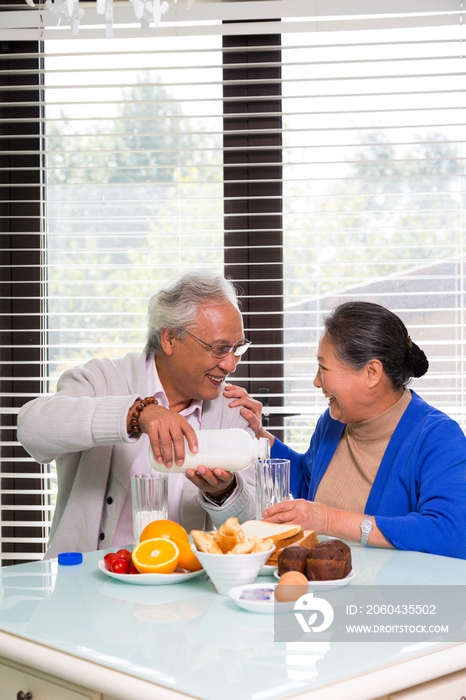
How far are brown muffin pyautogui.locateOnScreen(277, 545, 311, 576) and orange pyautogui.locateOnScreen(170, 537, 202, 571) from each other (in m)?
0.16

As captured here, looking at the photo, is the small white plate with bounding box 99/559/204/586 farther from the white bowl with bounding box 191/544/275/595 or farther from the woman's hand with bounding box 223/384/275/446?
the woman's hand with bounding box 223/384/275/446

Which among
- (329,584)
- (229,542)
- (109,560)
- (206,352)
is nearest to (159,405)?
(206,352)

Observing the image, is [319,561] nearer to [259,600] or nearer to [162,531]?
[259,600]

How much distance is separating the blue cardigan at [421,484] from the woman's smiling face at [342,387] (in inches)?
4.3

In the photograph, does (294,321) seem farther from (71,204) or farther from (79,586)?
(79,586)

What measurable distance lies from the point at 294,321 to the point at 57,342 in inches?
33.8

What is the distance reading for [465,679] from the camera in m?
1.07

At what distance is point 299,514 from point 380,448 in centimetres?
44

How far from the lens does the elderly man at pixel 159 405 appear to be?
1779 millimetres

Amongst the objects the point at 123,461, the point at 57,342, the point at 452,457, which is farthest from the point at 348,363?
the point at 57,342

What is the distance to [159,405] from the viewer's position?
1.77 m

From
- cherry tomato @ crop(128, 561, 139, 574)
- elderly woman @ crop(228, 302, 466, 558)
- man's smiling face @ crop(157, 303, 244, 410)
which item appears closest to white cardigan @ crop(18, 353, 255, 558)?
man's smiling face @ crop(157, 303, 244, 410)

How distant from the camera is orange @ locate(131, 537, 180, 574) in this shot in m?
1.34

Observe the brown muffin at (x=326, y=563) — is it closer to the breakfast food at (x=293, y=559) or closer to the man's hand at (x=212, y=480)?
the breakfast food at (x=293, y=559)
